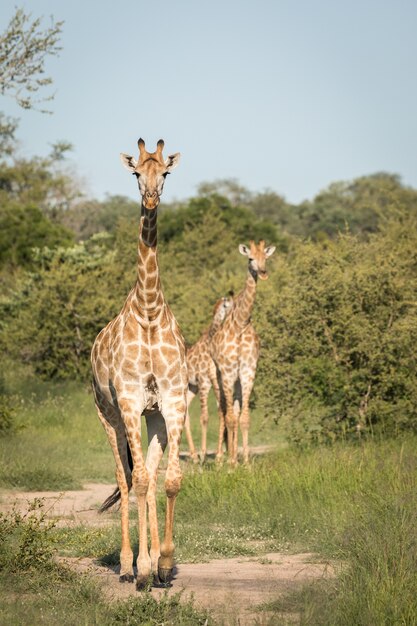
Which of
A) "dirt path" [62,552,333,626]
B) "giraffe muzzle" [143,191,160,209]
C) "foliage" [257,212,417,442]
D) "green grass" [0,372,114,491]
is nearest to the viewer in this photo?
"dirt path" [62,552,333,626]

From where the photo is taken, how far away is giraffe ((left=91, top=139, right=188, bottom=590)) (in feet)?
24.5

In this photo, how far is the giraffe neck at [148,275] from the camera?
7684mm

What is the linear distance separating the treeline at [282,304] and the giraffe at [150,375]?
6304mm

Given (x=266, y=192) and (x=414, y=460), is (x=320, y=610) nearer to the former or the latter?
A: (x=414, y=460)

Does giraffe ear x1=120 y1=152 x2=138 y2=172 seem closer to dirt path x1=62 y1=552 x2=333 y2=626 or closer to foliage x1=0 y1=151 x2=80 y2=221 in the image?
dirt path x1=62 y1=552 x2=333 y2=626

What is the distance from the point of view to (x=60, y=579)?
7.21m

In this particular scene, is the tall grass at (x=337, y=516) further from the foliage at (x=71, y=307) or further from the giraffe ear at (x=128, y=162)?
the foliage at (x=71, y=307)

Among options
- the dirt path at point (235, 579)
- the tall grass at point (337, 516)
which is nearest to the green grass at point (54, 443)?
the tall grass at point (337, 516)

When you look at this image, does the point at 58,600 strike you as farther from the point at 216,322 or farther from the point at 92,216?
the point at 92,216

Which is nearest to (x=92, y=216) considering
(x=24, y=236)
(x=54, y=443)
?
(x=24, y=236)

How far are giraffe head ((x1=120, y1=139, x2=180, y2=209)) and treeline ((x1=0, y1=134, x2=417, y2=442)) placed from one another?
685cm

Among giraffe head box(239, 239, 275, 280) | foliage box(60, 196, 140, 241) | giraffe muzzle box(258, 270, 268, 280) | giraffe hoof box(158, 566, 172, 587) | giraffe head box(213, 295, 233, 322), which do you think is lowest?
giraffe hoof box(158, 566, 172, 587)

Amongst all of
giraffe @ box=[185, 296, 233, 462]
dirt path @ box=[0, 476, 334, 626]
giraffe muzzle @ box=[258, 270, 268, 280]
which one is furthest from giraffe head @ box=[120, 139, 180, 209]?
giraffe @ box=[185, 296, 233, 462]

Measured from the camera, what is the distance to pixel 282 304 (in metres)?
15.7
